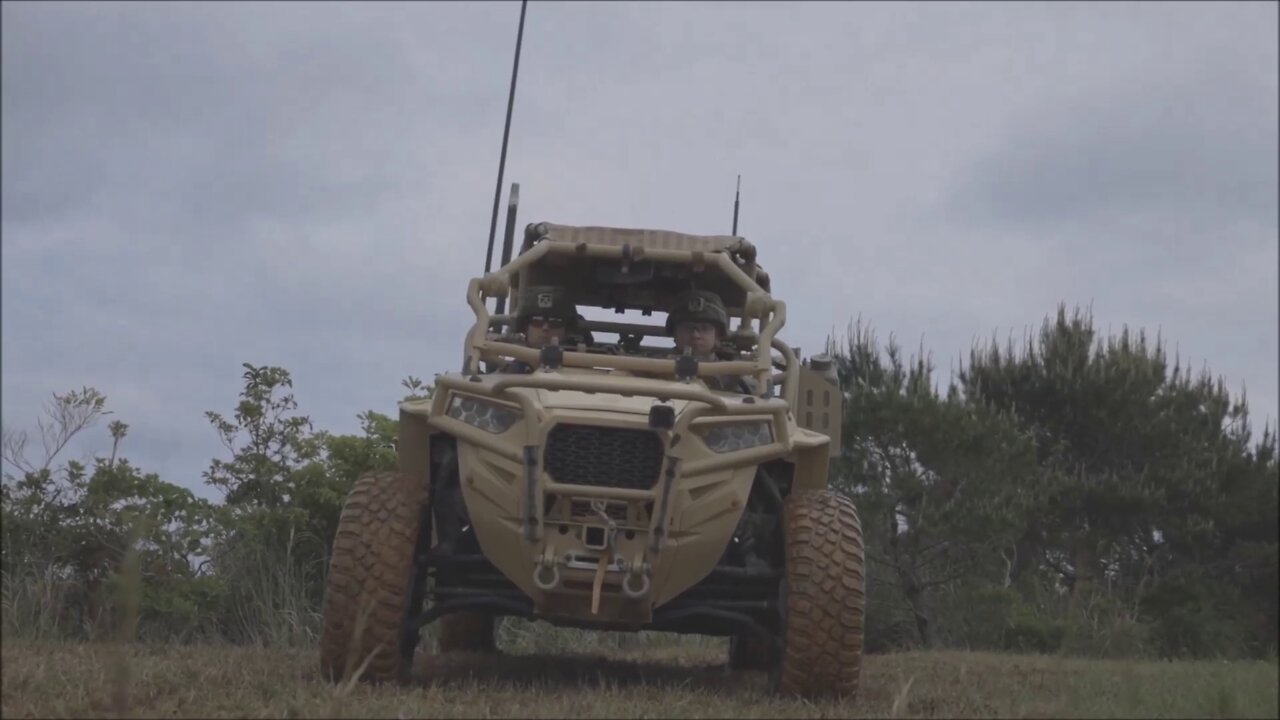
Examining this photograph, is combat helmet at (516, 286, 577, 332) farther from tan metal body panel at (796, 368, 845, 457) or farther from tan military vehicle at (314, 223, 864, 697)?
tan metal body panel at (796, 368, 845, 457)

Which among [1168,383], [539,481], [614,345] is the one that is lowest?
[539,481]

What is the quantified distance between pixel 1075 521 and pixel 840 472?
3.12m

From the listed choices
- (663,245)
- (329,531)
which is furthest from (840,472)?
(663,245)

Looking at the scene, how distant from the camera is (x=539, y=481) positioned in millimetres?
5895

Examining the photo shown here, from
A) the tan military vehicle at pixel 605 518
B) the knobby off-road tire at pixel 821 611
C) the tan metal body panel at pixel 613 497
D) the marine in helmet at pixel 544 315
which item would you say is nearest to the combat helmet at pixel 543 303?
the marine in helmet at pixel 544 315

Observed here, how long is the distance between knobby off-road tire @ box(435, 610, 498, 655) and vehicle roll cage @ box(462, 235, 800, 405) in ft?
7.29

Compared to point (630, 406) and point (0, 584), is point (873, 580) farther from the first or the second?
point (630, 406)

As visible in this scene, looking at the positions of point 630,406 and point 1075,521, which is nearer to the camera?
point 630,406

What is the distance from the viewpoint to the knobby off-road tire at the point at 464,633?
9.19 meters

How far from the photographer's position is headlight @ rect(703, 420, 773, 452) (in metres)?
6.16

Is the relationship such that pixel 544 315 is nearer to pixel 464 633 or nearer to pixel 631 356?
pixel 631 356

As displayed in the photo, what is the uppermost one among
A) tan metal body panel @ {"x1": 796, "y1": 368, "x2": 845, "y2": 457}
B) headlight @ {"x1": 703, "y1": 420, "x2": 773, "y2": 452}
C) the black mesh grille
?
tan metal body panel @ {"x1": 796, "y1": 368, "x2": 845, "y2": 457}

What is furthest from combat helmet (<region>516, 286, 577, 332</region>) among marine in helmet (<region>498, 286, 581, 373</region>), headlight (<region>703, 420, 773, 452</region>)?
headlight (<region>703, 420, 773, 452</region>)

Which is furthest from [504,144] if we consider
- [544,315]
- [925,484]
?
[925,484]
